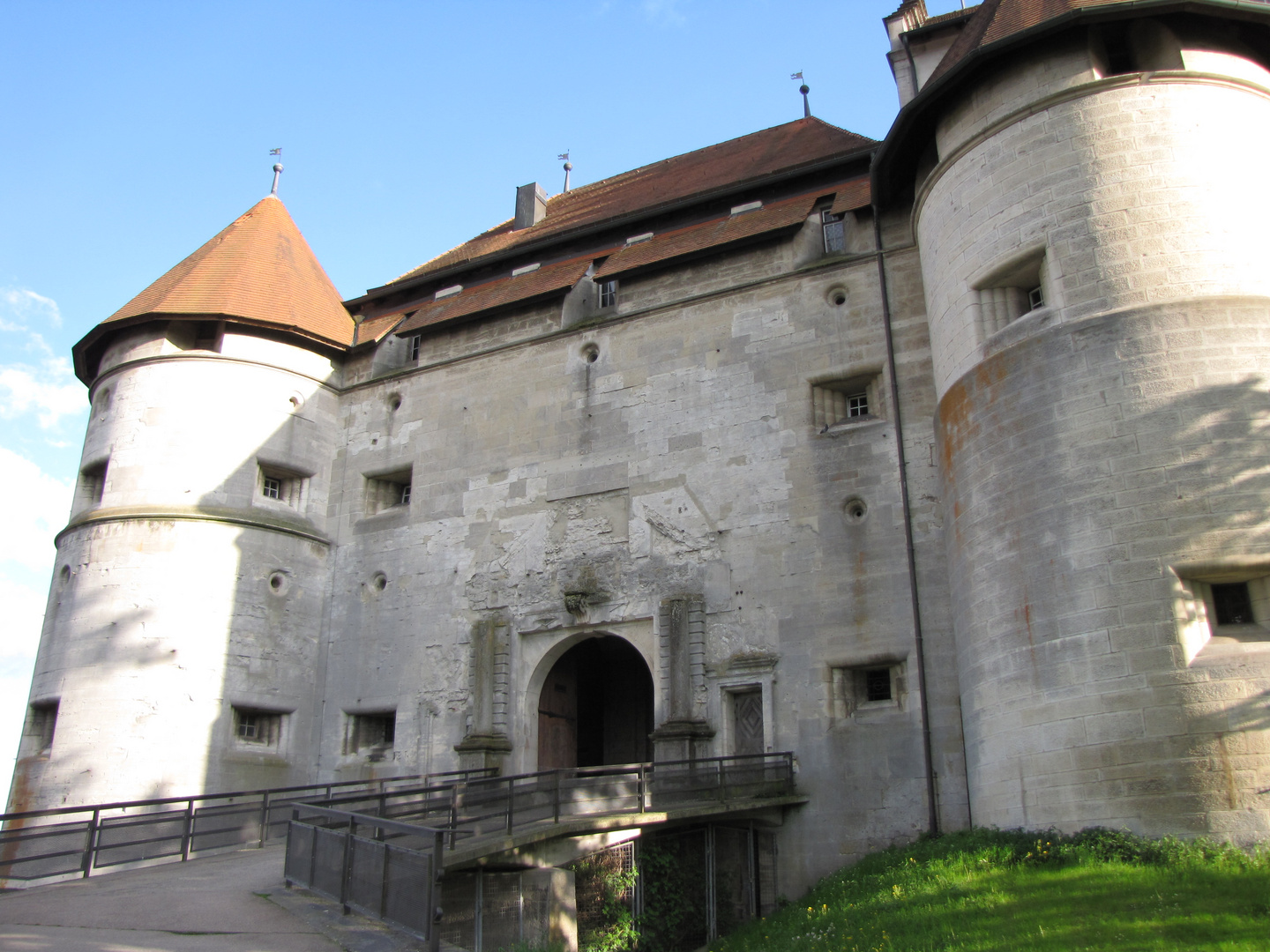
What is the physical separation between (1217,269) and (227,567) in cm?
1556

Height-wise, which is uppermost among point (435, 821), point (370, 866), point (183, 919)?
point (435, 821)

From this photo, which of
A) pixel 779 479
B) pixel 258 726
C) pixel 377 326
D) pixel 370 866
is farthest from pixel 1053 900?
pixel 377 326

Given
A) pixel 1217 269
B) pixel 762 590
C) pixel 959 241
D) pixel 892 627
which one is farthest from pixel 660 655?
pixel 1217 269

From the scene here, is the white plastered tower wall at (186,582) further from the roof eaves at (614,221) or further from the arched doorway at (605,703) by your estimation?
the arched doorway at (605,703)

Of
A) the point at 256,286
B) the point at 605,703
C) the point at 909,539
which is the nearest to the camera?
the point at 909,539

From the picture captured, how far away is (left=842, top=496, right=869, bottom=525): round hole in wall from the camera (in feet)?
50.6

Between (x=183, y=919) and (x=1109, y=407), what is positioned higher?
(x=1109, y=407)

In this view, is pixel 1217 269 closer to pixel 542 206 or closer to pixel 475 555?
pixel 475 555

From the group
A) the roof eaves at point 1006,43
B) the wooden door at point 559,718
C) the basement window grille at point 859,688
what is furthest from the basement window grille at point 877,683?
the roof eaves at point 1006,43

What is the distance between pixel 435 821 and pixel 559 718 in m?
6.69

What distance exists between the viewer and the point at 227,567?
18.4 m

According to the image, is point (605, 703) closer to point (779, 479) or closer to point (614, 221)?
point (779, 479)

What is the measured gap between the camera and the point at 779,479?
1616 centimetres

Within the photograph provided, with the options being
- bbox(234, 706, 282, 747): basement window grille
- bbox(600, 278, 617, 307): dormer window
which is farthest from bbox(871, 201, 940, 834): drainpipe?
bbox(234, 706, 282, 747): basement window grille
